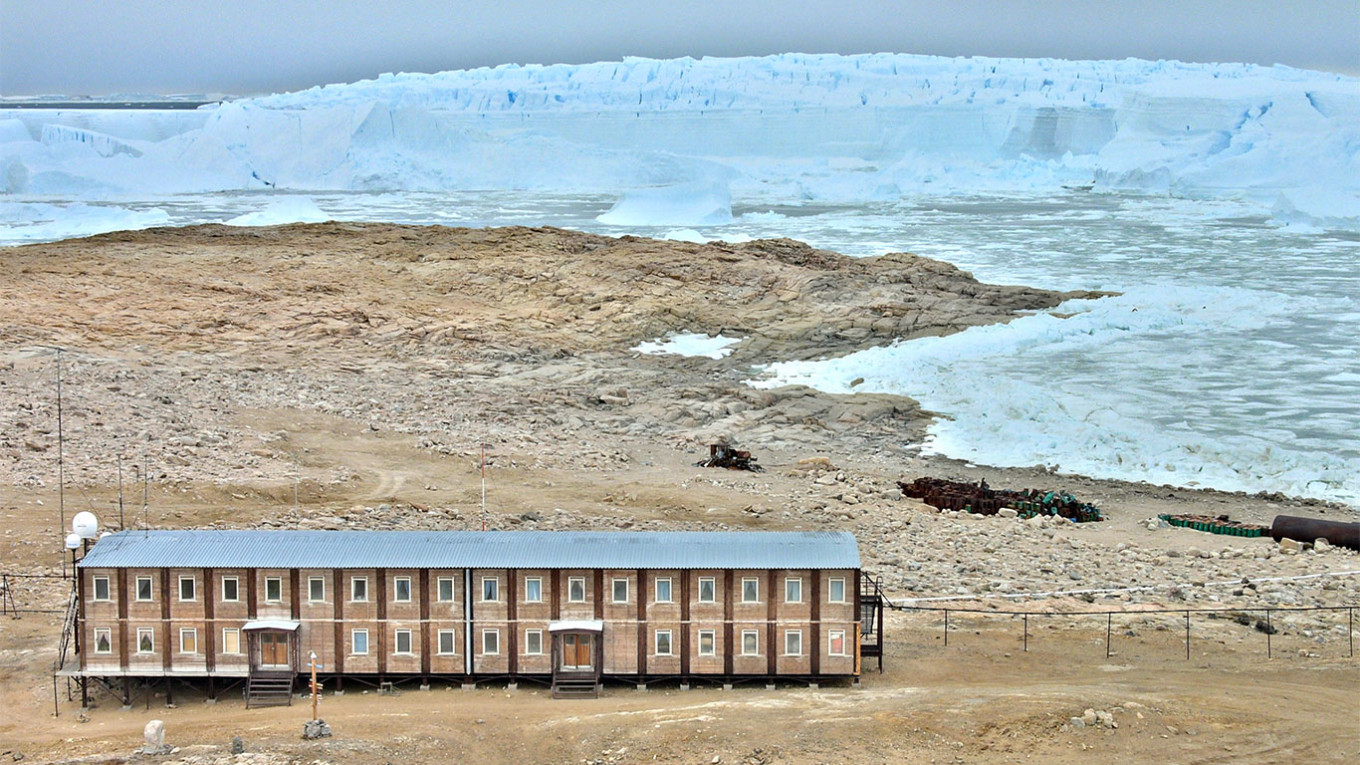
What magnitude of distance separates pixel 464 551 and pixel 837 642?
11.3 ft

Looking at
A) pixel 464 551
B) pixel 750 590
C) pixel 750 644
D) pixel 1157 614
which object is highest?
pixel 464 551

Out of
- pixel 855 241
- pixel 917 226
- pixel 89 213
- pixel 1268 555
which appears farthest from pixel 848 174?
pixel 1268 555

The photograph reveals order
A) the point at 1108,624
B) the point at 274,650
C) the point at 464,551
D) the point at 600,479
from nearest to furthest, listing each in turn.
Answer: the point at 274,650, the point at 464,551, the point at 1108,624, the point at 600,479

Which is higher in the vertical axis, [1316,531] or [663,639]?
[1316,531]

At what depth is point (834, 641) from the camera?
44.5 feet

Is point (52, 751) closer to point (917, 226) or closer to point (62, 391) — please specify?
point (62, 391)

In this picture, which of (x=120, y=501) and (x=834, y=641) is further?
(x=120, y=501)

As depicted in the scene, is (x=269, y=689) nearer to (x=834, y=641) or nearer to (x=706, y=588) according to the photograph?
(x=706, y=588)

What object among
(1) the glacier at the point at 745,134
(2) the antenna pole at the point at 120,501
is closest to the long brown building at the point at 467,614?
(2) the antenna pole at the point at 120,501

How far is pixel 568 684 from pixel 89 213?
40.5m

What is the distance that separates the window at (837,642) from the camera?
13523 mm

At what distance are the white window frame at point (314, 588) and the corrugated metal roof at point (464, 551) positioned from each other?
140 millimetres

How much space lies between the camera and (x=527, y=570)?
1351 centimetres

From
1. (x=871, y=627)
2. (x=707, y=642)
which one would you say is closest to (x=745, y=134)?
(x=871, y=627)
